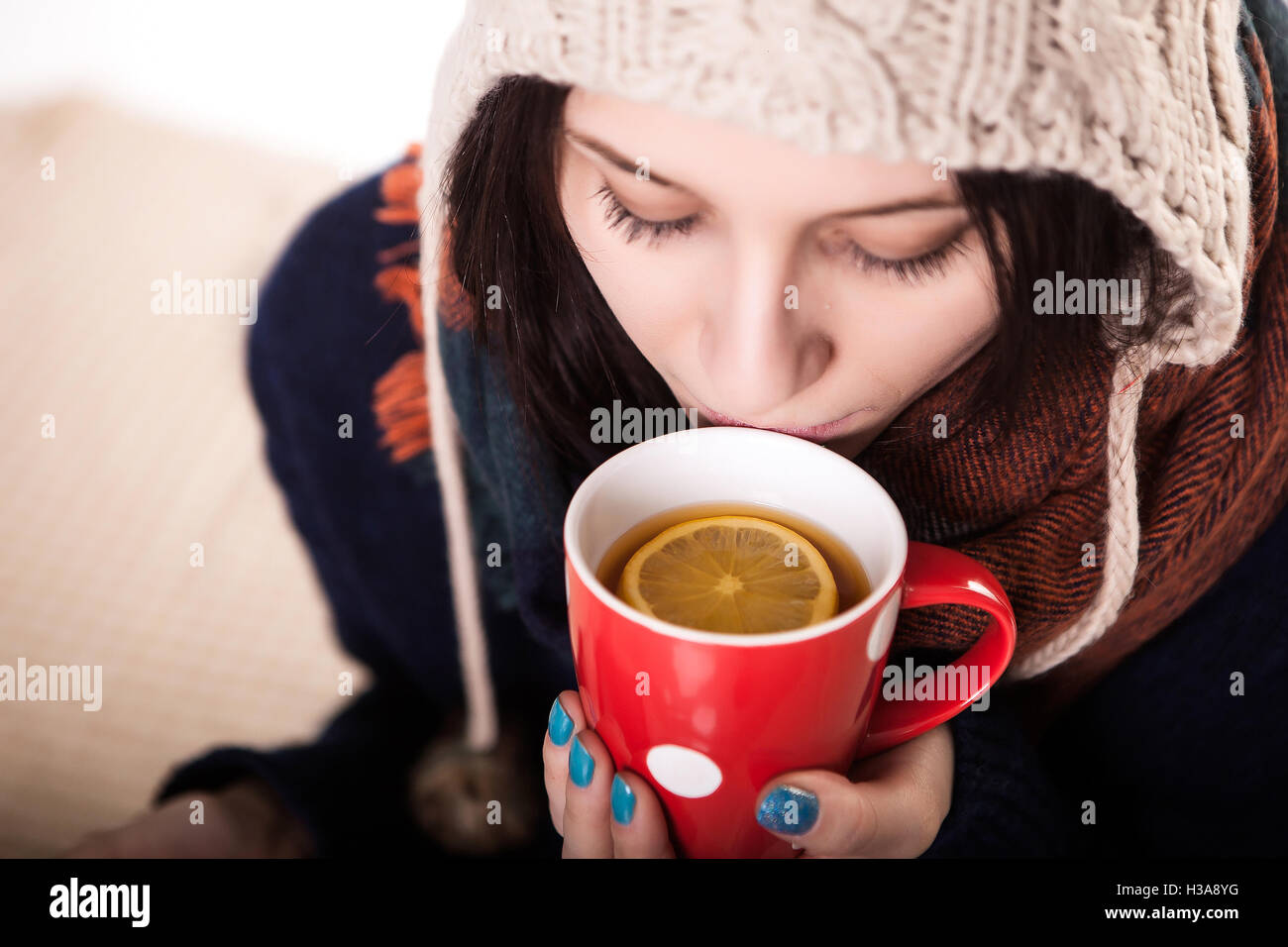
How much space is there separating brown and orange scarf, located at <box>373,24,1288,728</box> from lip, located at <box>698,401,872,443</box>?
3.7 inches

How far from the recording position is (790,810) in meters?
0.47

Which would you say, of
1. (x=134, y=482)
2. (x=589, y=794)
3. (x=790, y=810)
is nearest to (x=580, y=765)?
(x=589, y=794)

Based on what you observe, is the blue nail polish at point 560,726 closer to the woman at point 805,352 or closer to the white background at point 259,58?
the woman at point 805,352

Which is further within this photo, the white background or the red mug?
the white background

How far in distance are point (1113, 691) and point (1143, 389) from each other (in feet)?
0.91

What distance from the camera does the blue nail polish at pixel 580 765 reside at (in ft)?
1.67

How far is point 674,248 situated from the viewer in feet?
1.59

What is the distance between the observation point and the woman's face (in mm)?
412

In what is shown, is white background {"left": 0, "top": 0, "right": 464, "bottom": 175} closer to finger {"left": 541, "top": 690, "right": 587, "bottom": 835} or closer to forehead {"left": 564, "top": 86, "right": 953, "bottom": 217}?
forehead {"left": 564, "top": 86, "right": 953, "bottom": 217}

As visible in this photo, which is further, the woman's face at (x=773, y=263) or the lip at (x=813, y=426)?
the lip at (x=813, y=426)

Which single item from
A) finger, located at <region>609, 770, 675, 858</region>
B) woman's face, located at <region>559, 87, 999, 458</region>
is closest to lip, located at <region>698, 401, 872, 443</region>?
woman's face, located at <region>559, 87, 999, 458</region>

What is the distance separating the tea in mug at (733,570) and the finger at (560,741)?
0.32 feet

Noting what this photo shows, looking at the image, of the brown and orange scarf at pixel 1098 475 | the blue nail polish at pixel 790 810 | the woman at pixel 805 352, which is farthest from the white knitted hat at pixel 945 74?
the blue nail polish at pixel 790 810

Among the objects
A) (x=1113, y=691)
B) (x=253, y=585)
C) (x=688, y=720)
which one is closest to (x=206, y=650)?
(x=253, y=585)
